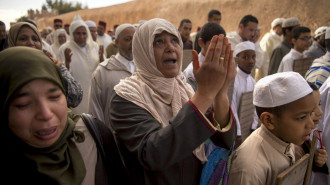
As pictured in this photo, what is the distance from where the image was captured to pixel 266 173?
1.43 meters

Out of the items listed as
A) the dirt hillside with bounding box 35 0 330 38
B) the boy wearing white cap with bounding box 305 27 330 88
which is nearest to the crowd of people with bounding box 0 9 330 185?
the boy wearing white cap with bounding box 305 27 330 88

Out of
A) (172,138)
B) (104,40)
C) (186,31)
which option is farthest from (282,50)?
(104,40)

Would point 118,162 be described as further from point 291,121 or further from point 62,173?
point 291,121

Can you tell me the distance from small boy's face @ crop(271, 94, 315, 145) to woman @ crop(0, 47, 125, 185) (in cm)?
120

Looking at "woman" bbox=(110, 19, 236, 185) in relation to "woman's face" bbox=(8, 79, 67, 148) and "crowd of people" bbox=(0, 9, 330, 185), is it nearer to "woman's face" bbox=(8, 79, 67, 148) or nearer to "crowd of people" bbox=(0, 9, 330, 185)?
"crowd of people" bbox=(0, 9, 330, 185)

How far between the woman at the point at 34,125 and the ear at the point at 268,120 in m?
1.13

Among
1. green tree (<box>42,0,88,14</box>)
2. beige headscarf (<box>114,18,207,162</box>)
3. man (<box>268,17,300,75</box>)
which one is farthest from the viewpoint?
green tree (<box>42,0,88,14</box>)

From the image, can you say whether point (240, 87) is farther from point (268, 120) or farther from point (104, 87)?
point (104, 87)

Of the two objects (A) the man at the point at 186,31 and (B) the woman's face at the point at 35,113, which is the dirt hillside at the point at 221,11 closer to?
(A) the man at the point at 186,31

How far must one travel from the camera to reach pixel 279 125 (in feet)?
5.18

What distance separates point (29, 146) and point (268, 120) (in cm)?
137

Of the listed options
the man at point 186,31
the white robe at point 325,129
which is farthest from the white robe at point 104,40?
the white robe at point 325,129

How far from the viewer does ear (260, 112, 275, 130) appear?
1598 mm

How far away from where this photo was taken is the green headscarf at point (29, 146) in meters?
0.98
